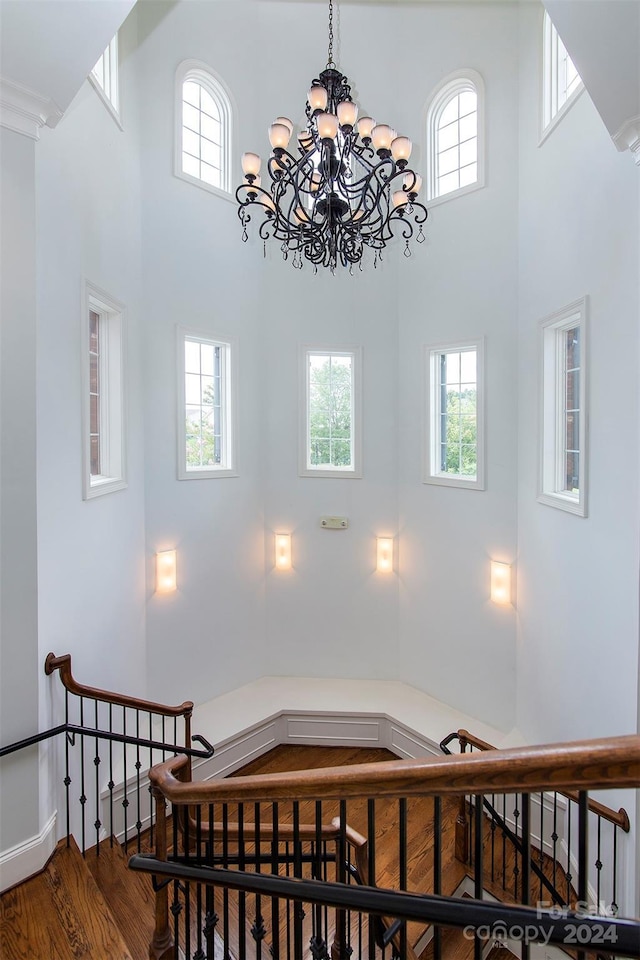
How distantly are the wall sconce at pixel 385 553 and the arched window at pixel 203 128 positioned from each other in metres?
4.15

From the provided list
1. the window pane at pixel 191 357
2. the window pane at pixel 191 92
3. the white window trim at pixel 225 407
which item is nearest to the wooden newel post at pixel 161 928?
the white window trim at pixel 225 407

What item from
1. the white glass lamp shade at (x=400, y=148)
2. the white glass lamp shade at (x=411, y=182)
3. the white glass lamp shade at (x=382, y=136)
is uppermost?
the white glass lamp shade at (x=382, y=136)

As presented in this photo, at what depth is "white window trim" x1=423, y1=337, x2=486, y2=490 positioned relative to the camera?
187 inches

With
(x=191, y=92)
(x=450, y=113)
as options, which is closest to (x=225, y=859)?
(x=191, y=92)

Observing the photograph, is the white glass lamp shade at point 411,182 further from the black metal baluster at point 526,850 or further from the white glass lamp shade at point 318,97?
the black metal baluster at point 526,850

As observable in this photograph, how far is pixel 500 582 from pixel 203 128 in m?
5.51

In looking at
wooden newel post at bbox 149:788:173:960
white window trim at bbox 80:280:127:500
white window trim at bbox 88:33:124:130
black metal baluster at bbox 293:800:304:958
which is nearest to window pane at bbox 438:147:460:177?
white window trim at bbox 88:33:124:130

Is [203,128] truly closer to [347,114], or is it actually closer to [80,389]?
[347,114]

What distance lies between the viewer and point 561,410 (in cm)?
400

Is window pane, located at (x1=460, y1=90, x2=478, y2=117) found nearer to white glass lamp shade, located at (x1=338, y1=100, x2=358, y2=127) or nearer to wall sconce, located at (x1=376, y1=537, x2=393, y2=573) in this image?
white glass lamp shade, located at (x1=338, y1=100, x2=358, y2=127)

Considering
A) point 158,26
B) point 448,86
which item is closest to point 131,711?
point 158,26

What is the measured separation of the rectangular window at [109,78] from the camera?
370 centimetres

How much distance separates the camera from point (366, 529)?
5516mm

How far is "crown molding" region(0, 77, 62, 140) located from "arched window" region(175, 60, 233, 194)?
2.26m
